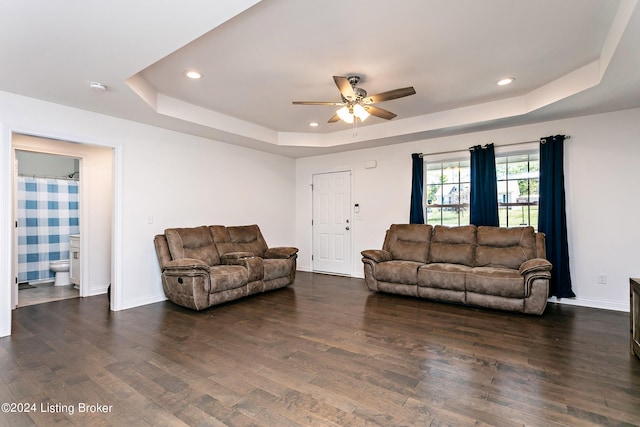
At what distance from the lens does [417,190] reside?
17.7ft

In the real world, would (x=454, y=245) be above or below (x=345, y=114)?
below

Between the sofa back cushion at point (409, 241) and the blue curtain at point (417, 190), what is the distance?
248 mm

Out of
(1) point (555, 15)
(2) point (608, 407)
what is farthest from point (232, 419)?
(1) point (555, 15)

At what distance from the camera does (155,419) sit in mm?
1869

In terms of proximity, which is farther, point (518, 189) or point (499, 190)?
point (499, 190)

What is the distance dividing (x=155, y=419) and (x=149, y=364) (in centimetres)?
79

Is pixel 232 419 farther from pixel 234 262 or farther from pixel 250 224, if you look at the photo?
pixel 250 224

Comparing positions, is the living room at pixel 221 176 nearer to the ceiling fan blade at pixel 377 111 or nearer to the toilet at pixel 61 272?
the toilet at pixel 61 272

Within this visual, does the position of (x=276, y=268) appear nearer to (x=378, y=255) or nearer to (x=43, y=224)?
(x=378, y=255)

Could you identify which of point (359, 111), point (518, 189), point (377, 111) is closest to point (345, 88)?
point (359, 111)

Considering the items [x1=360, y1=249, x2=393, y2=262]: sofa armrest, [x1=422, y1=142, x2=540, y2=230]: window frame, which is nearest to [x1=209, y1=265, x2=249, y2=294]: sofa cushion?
[x1=360, y1=249, x2=393, y2=262]: sofa armrest

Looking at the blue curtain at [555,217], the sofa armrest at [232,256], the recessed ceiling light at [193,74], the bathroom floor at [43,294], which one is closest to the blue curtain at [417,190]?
the blue curtain at [555,217]

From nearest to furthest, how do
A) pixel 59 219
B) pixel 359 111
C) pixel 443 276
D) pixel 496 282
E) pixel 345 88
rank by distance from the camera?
pixel 345 88, pixel 359 111, pixel 496 282, pixel 443 276, pixel 59 219

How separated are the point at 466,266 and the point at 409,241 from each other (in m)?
0.97
